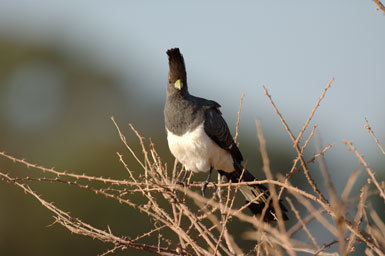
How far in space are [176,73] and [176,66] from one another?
102 mm

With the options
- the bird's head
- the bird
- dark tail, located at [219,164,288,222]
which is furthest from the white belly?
the bird's head

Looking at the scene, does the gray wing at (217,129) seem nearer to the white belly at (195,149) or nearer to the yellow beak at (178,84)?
the white belly at (195,149)

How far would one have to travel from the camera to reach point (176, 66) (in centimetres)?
664

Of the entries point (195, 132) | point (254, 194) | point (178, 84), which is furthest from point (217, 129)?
point (254, 194)

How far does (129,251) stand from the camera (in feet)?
103

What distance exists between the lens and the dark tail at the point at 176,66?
6.54 metres

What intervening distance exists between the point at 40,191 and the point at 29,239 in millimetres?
2403

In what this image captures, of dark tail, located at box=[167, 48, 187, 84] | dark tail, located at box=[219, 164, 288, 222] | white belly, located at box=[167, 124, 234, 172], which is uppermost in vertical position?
dark tail, located at box=[167, 48, 187, 84]

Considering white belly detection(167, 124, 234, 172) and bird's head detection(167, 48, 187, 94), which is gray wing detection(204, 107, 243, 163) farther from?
bird's head detection(167, 48, 187, 94)

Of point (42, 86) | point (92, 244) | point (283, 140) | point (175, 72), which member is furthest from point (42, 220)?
point (175, 72)

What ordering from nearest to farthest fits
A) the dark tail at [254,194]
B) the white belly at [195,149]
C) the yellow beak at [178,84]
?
the dark tail at [254,194] → the white belly at [195,149] → the yellow beak at [178,84]

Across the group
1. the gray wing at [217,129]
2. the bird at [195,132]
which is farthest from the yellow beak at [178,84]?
the gray wing at [217,129]

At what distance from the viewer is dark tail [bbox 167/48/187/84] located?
21.5 ft

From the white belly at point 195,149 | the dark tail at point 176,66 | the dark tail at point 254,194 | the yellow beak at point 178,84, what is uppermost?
the dark tail at point 176,66
